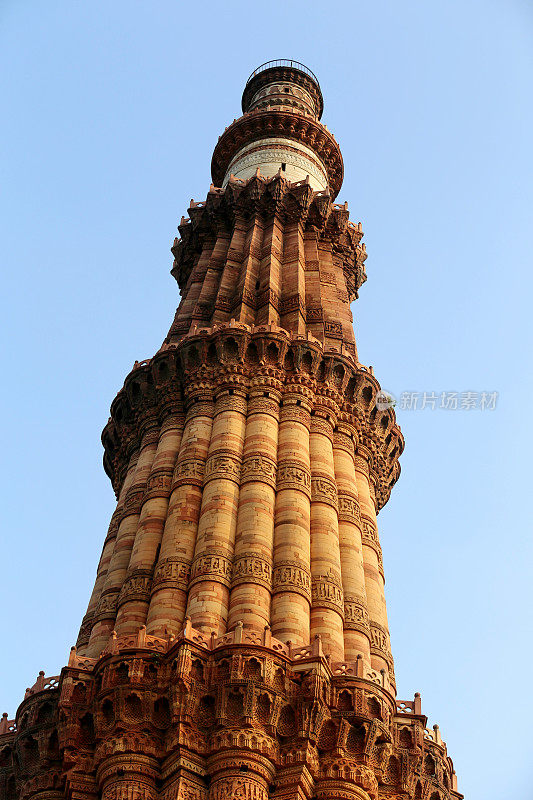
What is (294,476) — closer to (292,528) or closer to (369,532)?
(292,528)

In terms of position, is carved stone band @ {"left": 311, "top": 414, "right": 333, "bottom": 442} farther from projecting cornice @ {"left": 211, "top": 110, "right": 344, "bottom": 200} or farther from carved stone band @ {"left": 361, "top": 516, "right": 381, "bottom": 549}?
projecting cornice @ {"left": 211, "top": 110, "right": 344, "bottom": 200}

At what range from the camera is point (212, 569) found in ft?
64.2

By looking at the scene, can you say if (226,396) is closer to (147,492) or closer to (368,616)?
(147,492)

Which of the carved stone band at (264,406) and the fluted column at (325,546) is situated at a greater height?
the carved stone band at (264,406)

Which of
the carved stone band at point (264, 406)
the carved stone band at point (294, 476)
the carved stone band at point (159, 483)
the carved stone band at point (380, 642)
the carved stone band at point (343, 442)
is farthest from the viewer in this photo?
the carved stone band at point (343, 442)

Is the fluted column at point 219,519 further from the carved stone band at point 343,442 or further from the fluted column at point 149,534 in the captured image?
the carved stone band at point 343,442

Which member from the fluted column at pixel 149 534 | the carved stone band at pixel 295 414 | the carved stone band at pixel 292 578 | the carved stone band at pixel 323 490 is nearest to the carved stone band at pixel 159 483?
the fluted column at pixel 149 534

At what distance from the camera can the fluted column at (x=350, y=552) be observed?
20031 mm

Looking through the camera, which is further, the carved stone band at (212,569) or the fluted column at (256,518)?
the carved stone band at (212,569)

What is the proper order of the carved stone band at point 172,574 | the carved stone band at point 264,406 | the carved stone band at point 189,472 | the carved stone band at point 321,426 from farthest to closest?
1. the carved stone band at point 321,426
2. the carved stone band at point 264,406
3. the carved stone band at point 189,472
4. the carved stone band at point 172,574

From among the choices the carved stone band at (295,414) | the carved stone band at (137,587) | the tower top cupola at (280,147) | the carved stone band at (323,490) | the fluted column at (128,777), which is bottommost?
the fluted column at (128,777)

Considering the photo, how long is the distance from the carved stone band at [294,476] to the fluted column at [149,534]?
2.40 meters

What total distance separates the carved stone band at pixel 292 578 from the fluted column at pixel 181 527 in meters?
1.66

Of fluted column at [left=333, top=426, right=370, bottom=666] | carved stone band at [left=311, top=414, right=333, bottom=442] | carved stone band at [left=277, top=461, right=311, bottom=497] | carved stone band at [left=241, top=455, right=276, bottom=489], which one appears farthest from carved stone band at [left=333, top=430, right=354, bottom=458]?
carved stone band at [left=241, top=455, right=276, bottom=489]
